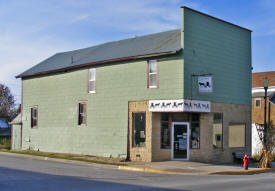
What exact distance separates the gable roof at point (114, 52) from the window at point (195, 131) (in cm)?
417

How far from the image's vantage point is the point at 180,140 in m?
24.2

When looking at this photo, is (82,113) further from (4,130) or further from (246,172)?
(4,130)

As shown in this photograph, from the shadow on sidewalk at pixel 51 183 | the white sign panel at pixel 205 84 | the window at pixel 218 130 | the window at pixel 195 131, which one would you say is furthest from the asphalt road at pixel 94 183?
the window at pixel 218 130

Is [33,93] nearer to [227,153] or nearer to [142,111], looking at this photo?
[142,111]

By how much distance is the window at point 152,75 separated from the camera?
79.4 feet

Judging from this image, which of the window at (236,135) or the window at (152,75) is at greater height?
the window at (152,75)

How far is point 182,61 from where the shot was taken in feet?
75.4

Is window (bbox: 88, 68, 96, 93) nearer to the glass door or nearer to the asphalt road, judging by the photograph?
the glass door

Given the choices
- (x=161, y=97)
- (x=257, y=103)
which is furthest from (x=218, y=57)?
(x=257, y=103)

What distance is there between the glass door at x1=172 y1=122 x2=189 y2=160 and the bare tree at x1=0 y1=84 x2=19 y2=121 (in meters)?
49.5

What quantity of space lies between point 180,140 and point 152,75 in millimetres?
4057

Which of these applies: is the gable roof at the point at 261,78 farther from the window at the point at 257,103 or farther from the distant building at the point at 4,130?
the distant building at the point at 4,130

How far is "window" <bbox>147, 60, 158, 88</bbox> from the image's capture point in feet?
79.4

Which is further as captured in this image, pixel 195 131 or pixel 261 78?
pixel 261 78
